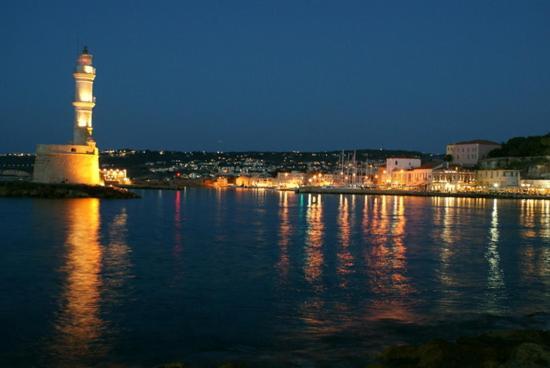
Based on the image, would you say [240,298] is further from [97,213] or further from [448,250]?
[97,213]

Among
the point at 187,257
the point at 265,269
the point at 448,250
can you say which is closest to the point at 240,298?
the point at 265,269

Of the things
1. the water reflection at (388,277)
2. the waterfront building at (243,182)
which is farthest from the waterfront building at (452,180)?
the water reflection at (388,277)

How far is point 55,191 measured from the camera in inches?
1551

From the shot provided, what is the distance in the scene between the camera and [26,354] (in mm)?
6625

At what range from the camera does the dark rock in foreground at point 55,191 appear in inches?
1553

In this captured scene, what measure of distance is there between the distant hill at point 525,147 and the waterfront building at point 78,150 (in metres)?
42.2

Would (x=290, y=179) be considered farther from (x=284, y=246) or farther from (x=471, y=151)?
(x=284, y=246)

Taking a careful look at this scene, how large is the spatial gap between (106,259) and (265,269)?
3.48 m

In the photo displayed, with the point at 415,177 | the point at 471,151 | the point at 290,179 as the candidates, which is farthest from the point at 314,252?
the point at 290,179

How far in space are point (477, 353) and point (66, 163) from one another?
124ft

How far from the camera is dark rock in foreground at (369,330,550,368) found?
227 inches

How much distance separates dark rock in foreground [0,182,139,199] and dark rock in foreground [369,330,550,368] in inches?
1397

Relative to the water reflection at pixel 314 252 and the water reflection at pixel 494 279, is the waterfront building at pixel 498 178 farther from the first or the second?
the water reflection at pixel 494 279

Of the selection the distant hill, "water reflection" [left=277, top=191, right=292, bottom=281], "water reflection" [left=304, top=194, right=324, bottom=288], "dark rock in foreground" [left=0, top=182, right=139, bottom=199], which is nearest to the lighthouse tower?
"dark rock in foreground" [left=0, top=182, right=139, bottom=199]
